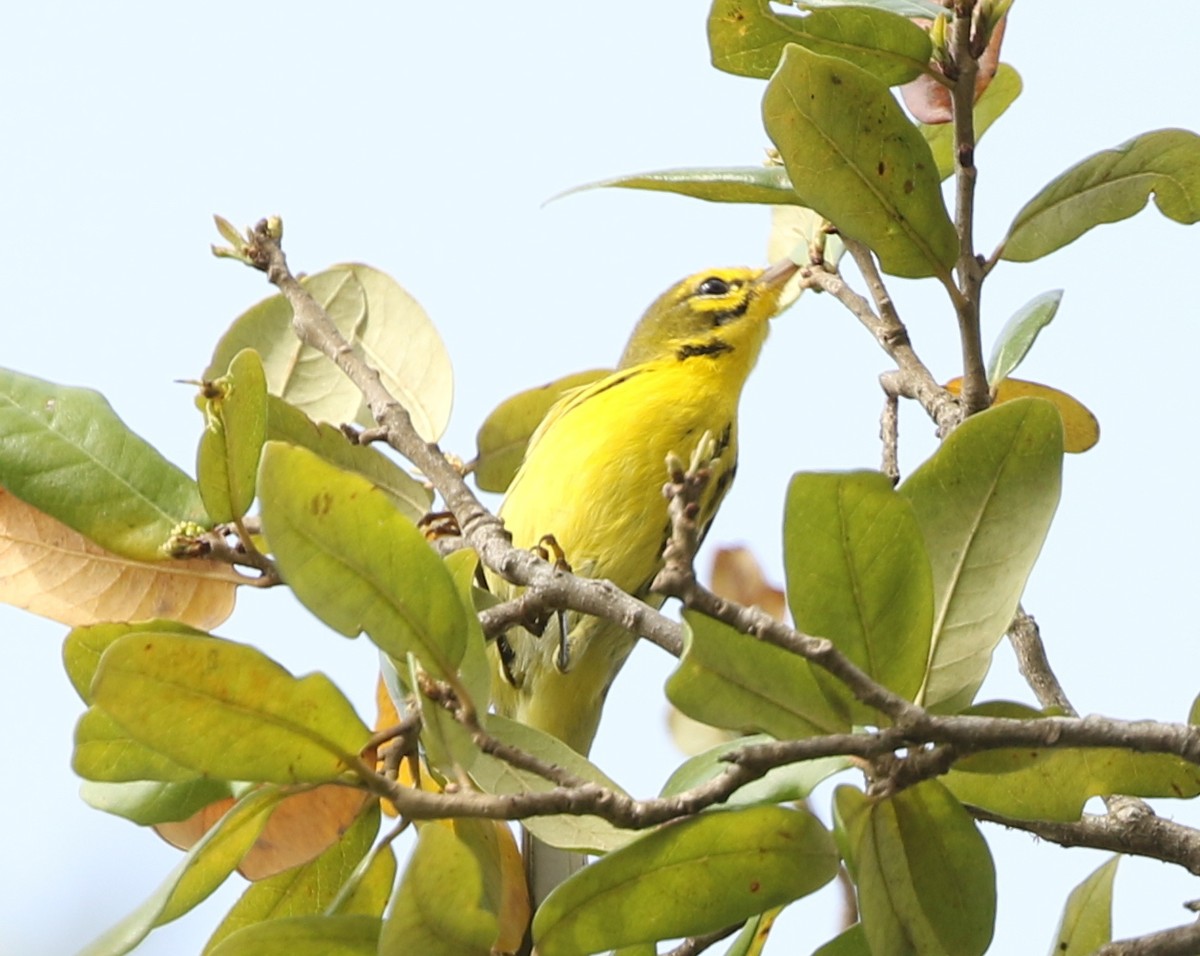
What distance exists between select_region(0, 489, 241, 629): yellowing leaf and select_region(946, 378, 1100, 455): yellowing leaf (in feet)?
3.92

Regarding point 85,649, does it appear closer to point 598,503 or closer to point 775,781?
point 775,781

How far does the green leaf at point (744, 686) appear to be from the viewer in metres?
1.36

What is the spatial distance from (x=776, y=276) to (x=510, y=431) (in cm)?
121

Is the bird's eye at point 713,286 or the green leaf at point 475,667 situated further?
the bird's eye at point 713,286

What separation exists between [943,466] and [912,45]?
0.62 m

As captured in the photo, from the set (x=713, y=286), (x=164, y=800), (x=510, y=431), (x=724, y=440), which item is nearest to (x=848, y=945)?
(x=164, y=800)

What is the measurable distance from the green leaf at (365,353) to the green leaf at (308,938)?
1212 millimetres

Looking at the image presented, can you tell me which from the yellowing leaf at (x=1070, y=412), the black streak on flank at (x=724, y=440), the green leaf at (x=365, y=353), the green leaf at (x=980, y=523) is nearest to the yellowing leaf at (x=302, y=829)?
the green leaf at (x=980, y=523)

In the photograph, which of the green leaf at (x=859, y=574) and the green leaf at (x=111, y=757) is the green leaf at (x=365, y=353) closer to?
the green leaf at (x=111, y=757)

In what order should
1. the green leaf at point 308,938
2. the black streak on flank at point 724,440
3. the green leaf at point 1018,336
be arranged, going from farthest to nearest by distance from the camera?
the black streak on flank at point 724,440 → the green leaf at point 1018,336 → the green leaf at point 308,938

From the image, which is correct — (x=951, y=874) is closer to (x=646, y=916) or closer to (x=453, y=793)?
(x=646, y=916)

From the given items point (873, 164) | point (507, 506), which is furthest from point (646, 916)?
point (507, 506)

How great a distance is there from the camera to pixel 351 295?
2680mm

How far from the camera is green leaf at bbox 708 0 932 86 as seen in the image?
6.23ft
